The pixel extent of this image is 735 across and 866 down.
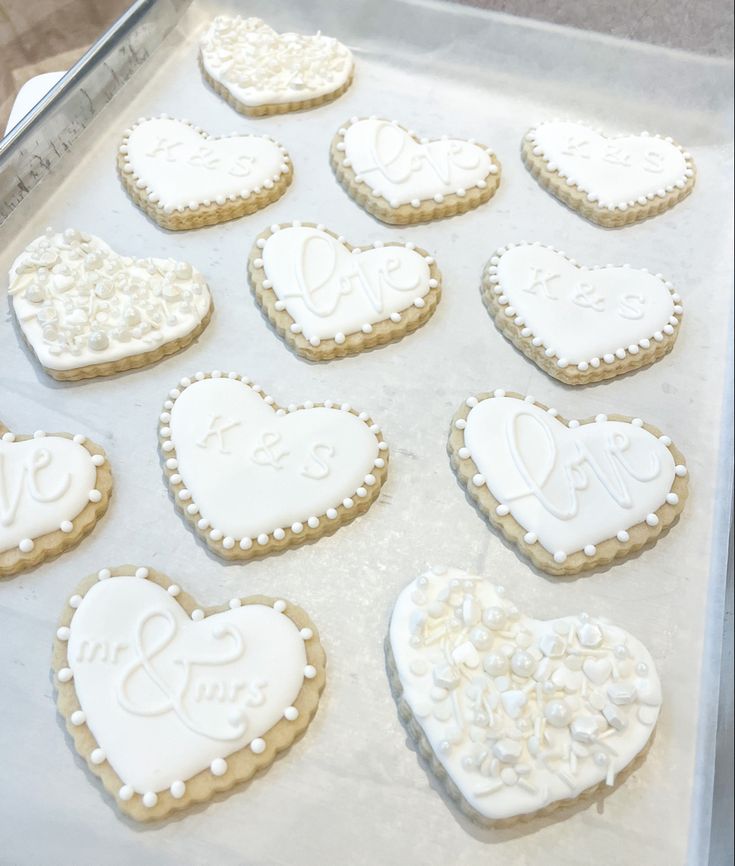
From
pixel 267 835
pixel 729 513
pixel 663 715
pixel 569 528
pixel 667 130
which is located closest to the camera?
pixel 267 835

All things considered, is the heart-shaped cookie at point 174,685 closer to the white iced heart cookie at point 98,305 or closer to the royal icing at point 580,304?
the white iced heart cookie at point 98,305

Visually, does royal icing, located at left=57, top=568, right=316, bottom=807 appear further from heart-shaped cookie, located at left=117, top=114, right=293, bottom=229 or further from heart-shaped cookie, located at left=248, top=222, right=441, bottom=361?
heart-shaped cookie, located at left=117, top=114, right=293, bottom=229

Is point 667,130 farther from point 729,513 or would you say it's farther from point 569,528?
point 569,528

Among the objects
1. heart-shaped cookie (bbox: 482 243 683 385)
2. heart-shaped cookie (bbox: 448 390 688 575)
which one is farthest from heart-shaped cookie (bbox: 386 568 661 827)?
heart-shaped cookie (bbox: 482 243 683 385)

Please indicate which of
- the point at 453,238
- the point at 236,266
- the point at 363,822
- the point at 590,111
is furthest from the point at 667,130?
the point at 363,822

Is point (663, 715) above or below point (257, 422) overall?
below
